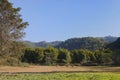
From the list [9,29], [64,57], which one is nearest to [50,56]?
[64,57]

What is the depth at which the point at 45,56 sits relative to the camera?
97500 mm

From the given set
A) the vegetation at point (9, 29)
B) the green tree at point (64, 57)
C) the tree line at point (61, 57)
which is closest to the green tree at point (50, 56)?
the tree line at point (61, 57)

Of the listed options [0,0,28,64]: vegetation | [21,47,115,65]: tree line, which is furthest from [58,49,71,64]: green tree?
[0,0,28,64]: vegetation

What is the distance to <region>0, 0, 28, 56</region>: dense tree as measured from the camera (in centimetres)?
3841

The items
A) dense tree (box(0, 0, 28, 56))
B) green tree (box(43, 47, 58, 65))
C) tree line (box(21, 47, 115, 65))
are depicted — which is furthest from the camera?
tree line (box(21, 47, 115, 65))

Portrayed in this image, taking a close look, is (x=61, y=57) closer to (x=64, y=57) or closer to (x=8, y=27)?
(x=64, y=57)

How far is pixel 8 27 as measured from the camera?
39.2m

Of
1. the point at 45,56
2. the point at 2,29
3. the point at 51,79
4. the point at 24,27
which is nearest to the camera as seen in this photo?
the point at 51,79

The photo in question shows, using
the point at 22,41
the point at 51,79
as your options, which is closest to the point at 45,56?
the point at 22,41

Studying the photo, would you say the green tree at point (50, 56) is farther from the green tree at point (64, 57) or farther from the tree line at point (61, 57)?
the green tree at point (64, 57)

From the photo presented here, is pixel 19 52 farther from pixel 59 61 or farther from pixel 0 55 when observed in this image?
pixel 59 61

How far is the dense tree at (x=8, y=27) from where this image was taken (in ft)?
126

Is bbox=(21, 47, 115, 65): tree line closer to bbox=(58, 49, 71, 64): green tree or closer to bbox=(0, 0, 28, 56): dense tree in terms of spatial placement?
bbox=(58, 49, 71, 64): green tree

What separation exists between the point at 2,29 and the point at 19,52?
565 centimetres
